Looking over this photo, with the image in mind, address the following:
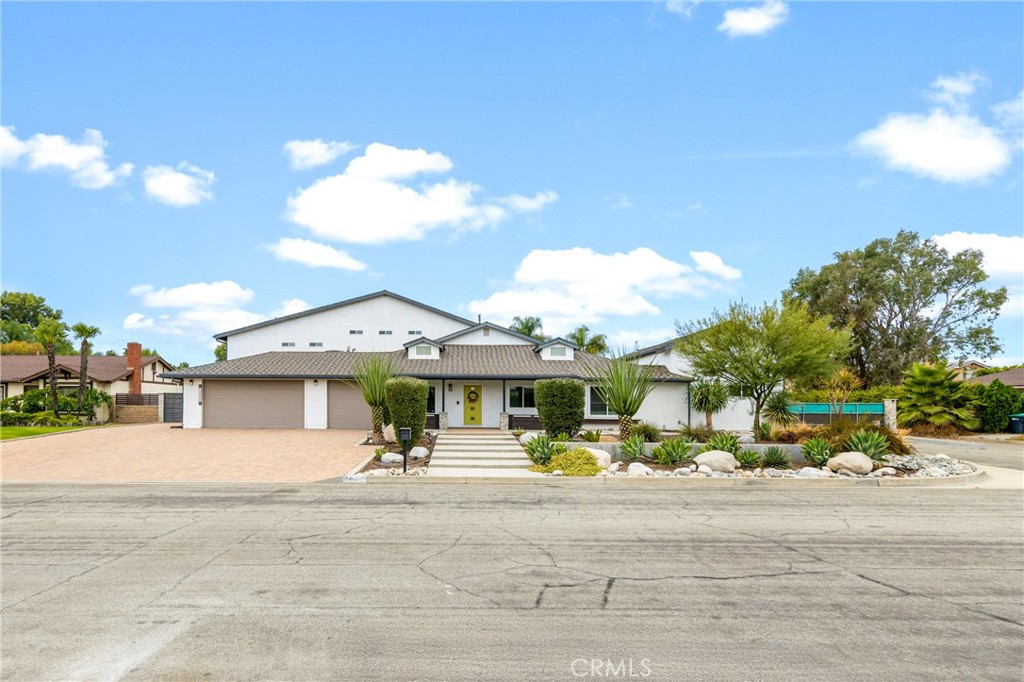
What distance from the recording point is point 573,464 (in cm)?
1670

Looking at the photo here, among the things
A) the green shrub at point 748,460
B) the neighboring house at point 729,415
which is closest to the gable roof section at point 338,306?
the neighboring house at point 729,415

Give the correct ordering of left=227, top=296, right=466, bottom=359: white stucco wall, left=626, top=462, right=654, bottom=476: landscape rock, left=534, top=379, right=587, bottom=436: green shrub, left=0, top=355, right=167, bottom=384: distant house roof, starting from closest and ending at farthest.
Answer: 1. left=626, top=462, right=654, bottom=476: landscape rock
2. left=534, top=379, right=587, bottom=436: green shrub
3. left=227, top=296, right=466, bottom=359: white stucco wall
4. left=0, top=355, right=167, bottom=384: distant house roof

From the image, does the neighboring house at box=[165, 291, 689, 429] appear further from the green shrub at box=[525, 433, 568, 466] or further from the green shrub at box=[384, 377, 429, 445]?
the green shrub at box=[525, 433, 568, 466]

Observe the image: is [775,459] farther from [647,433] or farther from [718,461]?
[647,433]

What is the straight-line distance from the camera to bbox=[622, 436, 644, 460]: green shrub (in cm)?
1827

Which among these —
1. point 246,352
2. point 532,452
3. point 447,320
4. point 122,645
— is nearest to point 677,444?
point 532,452

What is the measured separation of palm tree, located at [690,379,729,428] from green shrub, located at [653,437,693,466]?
10098 millimetres

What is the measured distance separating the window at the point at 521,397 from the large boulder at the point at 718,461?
14.6m

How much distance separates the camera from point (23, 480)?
49.3 feet

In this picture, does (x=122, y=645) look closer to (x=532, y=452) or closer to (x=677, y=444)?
(x=532, y=452)

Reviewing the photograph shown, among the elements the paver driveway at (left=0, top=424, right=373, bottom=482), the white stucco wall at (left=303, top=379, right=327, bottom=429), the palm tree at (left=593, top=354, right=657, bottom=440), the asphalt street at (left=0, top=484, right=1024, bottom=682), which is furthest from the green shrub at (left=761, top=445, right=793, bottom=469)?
the white stucco wall at (left=303, top=379, right=327, bottom=429)

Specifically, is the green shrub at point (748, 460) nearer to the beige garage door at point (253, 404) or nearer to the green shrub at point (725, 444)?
the green shrub at point (725, 444)

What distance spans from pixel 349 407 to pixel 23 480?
1600 centimetres

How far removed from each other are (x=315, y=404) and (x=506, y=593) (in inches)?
1013
